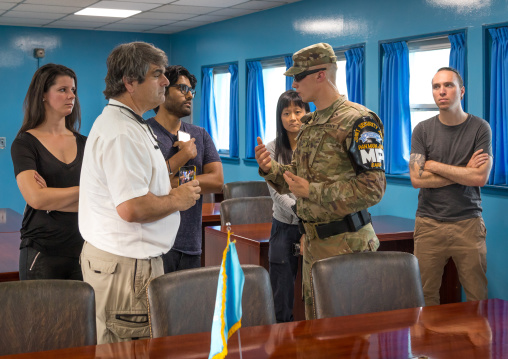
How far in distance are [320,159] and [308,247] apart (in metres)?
0.40

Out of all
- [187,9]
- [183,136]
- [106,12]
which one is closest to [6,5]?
[106,12]

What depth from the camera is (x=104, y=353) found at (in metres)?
1.75

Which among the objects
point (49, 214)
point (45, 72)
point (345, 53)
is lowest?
point (49, 214)

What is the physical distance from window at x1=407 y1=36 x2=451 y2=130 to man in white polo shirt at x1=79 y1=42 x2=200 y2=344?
391 centimetres

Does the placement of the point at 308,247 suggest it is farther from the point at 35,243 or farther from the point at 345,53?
the point at 345,53

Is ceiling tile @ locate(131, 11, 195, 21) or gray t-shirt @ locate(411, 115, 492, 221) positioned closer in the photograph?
gray t-shirt @ locate(411, 115, 492, 221)

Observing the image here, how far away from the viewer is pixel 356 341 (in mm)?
1856

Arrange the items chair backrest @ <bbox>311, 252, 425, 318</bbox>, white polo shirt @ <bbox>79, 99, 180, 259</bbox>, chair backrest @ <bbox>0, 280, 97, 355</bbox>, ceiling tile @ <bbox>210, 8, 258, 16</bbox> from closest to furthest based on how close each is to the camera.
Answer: chair backrest @ <bbox>0, 280, 97, 355</bbox> < white polo shirt @ <bbox>79, 99, 180, 259</bbox> < chair backrest @ <bbox>311, 252, 425, 318</bbox> < ceiling tile @ <bbox>210, 8, 258, 16</bbox>

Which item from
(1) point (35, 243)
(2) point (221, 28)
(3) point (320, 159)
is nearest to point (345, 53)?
(2) point (221, 28)

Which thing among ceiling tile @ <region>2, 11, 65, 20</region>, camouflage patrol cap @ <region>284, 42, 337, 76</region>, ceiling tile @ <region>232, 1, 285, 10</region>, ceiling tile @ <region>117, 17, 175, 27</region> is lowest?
camouflage patrol cap @ <region>284, 42, 337, 76</region>

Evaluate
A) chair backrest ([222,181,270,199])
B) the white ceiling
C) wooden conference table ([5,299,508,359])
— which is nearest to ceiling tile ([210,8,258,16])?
the white ceiling

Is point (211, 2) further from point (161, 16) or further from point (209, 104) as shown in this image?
point (209, 104)

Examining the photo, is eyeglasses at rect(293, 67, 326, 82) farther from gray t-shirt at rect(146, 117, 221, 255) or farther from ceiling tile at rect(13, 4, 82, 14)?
ceiling tile at rect(13, 4, 82, 14)

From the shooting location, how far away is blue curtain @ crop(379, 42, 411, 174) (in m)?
5.84
